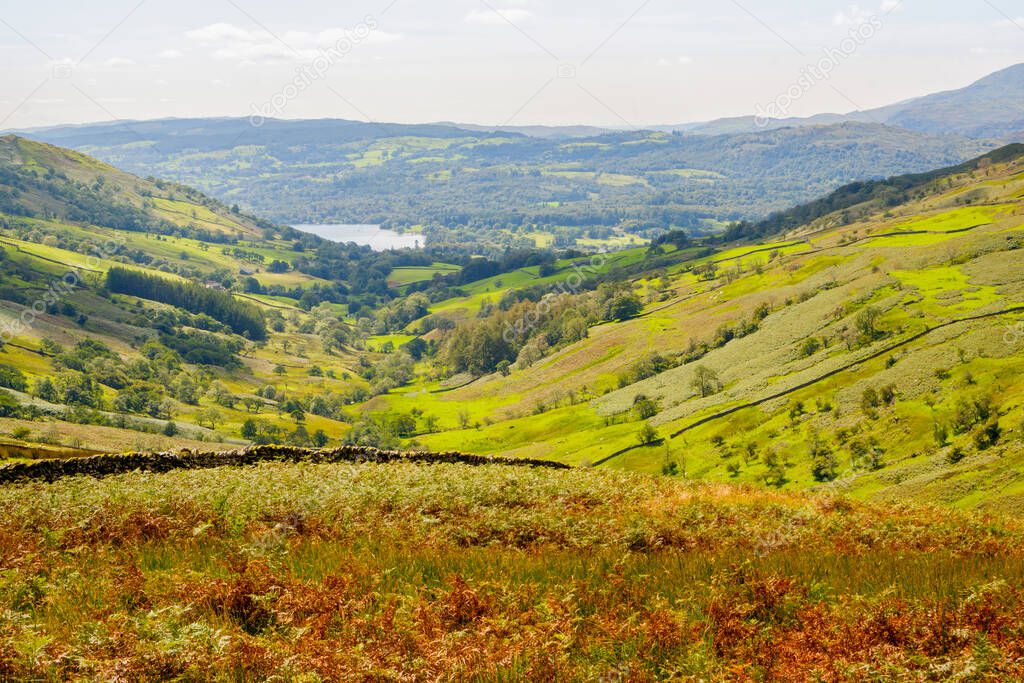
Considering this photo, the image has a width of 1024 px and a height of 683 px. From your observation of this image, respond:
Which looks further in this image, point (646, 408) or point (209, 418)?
point (209, 418)

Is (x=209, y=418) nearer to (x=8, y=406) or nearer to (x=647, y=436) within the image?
(x=8, y=406)

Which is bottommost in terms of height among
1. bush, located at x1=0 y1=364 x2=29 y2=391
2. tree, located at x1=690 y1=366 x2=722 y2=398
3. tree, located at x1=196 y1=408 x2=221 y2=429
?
tree, located at x1=196 y1=408 x2=221 y2=429

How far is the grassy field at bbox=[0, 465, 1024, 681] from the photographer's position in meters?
9.20

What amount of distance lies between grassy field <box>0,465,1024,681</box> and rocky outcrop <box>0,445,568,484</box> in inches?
287

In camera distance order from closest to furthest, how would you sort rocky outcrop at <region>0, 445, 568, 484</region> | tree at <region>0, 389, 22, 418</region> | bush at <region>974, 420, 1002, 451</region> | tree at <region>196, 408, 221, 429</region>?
1. rocky outcrop at <region>0, 445, 568, 484</region>
2. bush at <region>974, 420, 1002, 451</region>
3. tree at <region>0, 389, 22, 418</region>
4. tree at <region>196, 408, 221, 429</region>

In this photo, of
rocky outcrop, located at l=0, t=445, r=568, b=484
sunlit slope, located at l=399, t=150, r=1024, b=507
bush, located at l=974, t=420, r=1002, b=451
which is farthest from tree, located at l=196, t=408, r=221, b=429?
bush, located at l=974, t=420, r=1002, b=451

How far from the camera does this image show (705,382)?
12094 cm

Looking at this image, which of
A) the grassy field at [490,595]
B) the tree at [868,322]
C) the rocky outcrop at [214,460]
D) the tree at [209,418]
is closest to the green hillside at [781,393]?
the tree at [868,322]

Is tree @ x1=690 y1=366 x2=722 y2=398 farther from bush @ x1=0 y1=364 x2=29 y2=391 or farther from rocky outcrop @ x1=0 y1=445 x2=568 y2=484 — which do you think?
bush @ x1=0 y1=364 x2=29 y2=391

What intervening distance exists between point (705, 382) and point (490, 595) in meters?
115

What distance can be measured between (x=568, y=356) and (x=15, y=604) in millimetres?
180216

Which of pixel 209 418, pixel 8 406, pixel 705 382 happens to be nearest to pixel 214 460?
pixel 705 382

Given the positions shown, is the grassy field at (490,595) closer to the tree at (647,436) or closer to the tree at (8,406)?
the tree at (647,436)

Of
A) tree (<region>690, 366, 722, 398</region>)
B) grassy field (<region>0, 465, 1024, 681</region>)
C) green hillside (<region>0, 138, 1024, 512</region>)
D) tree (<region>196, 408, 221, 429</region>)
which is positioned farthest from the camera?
tree (<region>196, 408, 221, 429</region>)
